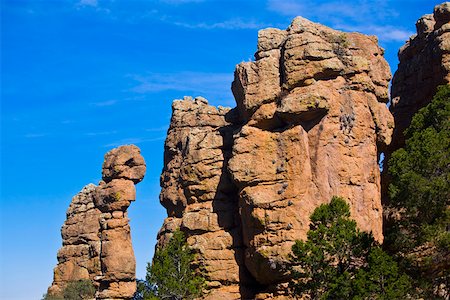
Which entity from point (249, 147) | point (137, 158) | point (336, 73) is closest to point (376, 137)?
point (336, 73)

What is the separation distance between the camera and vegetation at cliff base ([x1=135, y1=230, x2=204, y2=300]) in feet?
213

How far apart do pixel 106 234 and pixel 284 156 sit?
3136 centimetres

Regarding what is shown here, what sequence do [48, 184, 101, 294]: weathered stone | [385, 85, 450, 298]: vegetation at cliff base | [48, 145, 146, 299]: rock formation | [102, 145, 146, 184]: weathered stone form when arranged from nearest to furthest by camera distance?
[385, 85, 450, 298]: vegetation at cliff base, [48, 145, 146, 299]: rock formation, [102, 145, 146, 184]: weathered stone, [48, 184, 101, 294]: weathered stone

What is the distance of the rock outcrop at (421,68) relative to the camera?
6694 centimetres

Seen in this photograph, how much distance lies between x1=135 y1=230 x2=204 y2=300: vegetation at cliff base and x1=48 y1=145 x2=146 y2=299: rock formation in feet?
53.8

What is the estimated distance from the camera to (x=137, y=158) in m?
89.0

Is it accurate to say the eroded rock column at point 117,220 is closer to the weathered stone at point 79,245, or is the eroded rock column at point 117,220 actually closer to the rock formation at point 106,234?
the rock formation at point 106,234

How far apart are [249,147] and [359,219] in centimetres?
1239

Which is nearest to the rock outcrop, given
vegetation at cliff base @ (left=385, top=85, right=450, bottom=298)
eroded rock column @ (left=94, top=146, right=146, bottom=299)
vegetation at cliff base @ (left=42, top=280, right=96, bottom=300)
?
vegetation at cliff base @ (left=385, top=85, right=450, bottom=298)

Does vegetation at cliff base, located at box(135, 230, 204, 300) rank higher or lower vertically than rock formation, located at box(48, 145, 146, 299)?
lower

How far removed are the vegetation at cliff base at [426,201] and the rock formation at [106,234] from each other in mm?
41292

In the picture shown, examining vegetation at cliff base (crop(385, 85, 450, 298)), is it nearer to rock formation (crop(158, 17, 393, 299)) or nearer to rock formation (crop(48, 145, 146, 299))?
rock formation (crop(158, 17, 393, 299))

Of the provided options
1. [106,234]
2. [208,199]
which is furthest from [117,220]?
[208,199]

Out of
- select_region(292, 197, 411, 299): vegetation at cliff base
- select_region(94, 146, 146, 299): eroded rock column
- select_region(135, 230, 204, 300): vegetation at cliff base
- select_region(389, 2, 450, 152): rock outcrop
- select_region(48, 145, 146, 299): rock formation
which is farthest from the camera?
select_region(48, 145, 146, 299): rock formation
